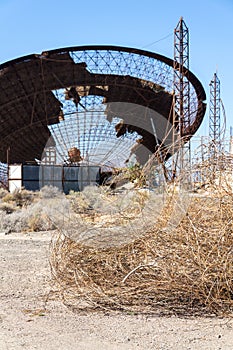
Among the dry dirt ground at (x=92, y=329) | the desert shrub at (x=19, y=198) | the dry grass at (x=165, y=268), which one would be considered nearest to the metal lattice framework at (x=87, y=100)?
the desert shrub at (x=19, y=198)

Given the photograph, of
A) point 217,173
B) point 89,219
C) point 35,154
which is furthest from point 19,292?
point 35,154

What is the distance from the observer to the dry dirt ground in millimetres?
4613

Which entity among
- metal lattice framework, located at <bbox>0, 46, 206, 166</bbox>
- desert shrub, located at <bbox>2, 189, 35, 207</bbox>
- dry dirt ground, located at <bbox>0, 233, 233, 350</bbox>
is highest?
metal lattice framework, located at <bbox>0, 46, 206, 166</bbox>

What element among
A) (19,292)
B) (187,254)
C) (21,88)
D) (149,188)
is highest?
(21,88)

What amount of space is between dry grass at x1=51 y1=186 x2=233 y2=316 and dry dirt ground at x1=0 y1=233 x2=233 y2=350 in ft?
1.08

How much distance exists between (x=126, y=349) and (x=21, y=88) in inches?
1266

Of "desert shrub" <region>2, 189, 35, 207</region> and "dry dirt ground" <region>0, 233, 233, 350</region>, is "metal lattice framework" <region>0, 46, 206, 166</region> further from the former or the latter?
"dry dirt ground" <region>0, 233, 233, 350</region>

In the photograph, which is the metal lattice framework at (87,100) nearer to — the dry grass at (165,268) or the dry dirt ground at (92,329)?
the dry grass at (165,268)

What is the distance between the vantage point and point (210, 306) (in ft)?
18.7

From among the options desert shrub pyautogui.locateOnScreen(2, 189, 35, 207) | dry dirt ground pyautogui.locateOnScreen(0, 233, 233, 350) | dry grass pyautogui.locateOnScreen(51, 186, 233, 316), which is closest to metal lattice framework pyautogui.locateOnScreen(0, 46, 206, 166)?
desert shrub pyautogui.locateOnScreen(2, 189, 35, 207)

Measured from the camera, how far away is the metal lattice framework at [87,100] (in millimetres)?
32469

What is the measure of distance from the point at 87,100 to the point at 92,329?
35759 millimetres

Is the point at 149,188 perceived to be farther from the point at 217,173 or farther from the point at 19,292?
the point at 19,292

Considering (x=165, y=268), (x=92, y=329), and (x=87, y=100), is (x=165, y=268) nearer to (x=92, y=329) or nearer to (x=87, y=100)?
(x=92, y=329)
